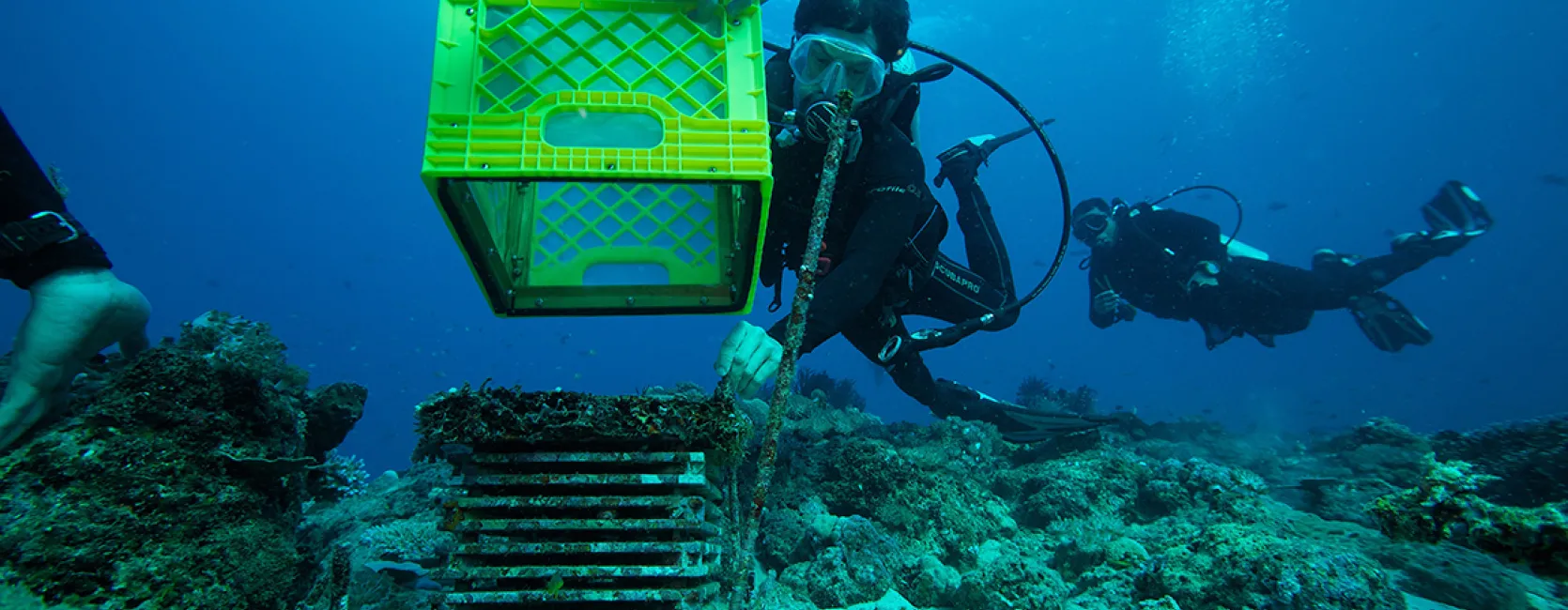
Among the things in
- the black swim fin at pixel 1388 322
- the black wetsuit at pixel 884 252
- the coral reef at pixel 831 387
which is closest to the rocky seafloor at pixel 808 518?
the black wetsuit at pixel 884 252

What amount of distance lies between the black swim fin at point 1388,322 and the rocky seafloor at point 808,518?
274 inches

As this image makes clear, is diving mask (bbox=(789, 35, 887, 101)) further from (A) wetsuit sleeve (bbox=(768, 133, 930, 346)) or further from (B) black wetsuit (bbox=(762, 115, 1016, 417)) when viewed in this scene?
(A) wetsuit sleeve (bbox=(768, 133, 930, 346))

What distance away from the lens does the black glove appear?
701 cm

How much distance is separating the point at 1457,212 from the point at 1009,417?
44.4 ft

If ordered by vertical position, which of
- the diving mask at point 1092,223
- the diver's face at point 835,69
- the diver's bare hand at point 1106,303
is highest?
the diving mask at point 1092,223

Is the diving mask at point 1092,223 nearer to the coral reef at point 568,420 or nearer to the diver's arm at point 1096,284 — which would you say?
the diver's arm at point 1096,284

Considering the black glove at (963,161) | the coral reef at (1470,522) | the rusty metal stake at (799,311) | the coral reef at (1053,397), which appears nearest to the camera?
the rusty metal stake at (799,311)

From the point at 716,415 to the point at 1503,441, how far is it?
936cm

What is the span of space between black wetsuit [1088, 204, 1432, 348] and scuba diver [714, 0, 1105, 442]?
224 inches

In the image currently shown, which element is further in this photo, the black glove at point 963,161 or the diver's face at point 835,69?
the black glove at point 963,161

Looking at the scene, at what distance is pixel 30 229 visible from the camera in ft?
7.38

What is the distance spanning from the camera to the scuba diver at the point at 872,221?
399 centimetres

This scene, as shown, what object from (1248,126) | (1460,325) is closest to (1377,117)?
(1248,126)

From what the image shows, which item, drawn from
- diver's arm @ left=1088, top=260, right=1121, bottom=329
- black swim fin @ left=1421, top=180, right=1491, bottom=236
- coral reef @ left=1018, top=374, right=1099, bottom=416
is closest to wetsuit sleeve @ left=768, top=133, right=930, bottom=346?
diver's arm @ left=1088, top=260, right=1121, bottom=329
